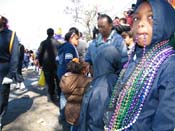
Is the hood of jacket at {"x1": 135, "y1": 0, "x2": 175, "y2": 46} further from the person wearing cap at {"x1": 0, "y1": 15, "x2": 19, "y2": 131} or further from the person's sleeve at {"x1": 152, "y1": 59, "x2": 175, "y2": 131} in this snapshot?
the person wearing cap at {"x1": 0, "y1": 15, "x2": 19, "y2": 131}

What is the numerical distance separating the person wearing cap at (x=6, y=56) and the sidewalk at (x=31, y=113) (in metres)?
0.85

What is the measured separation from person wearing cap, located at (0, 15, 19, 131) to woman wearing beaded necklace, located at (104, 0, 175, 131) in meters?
4.31

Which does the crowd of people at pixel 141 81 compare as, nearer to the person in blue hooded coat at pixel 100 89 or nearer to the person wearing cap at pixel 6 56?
the person in blue hooded coat at pixel 100 89

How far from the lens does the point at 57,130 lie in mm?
6879

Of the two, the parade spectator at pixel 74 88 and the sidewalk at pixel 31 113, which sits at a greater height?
the parade spectator at pixel 74 88

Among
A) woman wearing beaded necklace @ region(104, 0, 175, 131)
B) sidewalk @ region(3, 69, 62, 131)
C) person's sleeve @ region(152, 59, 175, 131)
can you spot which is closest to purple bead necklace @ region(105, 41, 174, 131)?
woman wearing beaded necklace @ region(104, 0, 175, 131)

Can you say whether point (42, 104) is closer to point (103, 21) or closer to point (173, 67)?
point (103, 21)

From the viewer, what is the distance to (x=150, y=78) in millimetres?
2285

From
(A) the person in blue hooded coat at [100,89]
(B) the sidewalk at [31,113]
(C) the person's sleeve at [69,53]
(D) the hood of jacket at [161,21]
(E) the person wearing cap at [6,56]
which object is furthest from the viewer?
(B) the sidewalk at [31,113]

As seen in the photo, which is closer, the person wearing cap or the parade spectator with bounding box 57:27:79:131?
the person wearing cap

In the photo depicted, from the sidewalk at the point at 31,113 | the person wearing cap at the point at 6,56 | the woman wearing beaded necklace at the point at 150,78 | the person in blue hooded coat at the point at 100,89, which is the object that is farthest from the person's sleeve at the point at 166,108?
the sidewalk at the point at 31,113

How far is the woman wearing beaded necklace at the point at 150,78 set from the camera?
2.16m

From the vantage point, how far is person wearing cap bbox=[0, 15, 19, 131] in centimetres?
653

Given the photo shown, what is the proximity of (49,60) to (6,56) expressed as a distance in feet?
8.66
